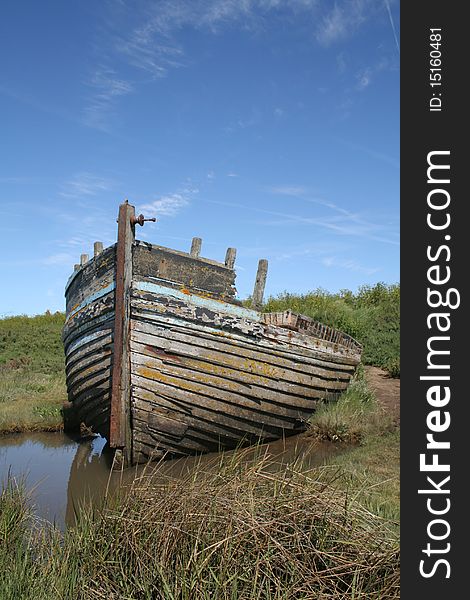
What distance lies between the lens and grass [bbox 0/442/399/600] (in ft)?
8.61

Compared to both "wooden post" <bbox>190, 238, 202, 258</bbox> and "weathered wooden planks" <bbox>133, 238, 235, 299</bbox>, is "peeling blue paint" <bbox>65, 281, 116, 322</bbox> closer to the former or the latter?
"weathered wooden planks" <bbox>133, 238, 235, 299</bbox>

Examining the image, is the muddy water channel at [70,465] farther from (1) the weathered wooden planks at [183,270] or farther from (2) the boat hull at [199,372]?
(1) the weathered wooden planks at [183,270]

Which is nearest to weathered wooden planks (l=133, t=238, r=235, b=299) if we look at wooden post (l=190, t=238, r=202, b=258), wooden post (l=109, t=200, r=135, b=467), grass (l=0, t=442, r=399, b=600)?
wooden post (l=109, t=200, r=135, b=467)

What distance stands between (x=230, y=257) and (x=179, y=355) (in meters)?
1.49

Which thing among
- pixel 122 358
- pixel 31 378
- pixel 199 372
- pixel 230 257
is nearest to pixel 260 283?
pixel 230 257

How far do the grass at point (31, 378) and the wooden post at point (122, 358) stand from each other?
278 centimetres

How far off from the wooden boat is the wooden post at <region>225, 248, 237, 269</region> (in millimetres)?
13

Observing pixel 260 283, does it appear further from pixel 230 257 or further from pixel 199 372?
pixel 199 372

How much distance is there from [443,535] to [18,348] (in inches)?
650

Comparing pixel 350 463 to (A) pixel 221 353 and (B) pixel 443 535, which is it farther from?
(B) pixel 443 535

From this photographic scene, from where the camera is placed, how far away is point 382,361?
39.0 ft

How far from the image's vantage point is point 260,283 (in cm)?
730

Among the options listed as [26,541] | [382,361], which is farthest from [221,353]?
[382,361]

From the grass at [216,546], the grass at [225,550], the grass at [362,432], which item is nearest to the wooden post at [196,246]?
the grass at [362,432]
